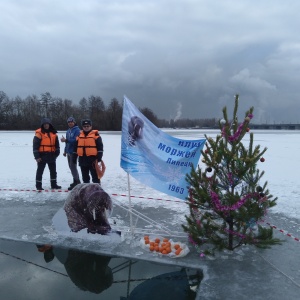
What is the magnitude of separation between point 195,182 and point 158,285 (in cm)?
138

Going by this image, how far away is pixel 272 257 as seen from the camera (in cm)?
439

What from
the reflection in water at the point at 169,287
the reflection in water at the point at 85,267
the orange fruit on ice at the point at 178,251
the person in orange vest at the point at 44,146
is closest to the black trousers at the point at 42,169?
the person in orange vest at the point at 44,146

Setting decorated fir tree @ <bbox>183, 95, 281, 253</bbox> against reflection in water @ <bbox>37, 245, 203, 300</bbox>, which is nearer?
reflection in water @ <bbox>37, 245, 203, 300</bbox>

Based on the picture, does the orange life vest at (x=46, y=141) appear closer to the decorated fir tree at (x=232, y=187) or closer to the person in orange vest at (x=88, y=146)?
the person in orange vest at (x=88, y=146)

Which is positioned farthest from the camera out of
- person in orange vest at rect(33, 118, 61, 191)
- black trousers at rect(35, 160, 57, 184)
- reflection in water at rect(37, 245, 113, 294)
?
black trousers at rect(35, 160, 57, 184)

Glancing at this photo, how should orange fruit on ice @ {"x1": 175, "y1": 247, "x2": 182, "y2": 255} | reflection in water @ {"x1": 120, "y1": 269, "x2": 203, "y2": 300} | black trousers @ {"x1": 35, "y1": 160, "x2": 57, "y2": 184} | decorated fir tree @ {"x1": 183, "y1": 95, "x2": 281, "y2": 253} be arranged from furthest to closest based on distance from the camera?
black trousers @ {"x1": 35, "y1": 160, "x2": 57, "y2": 184}, orange fruit on ice @ {"x1": 175, "y1": 247, "x2": 182, "y2": 255}, decorated fir tree @ {"x1": 183, "y1": 95, "x2": 281, "y2": 253}, reflection in water @ {"x1": 120, "y1": 269, "x2": 203, "y2": 300}

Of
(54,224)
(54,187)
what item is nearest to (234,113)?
(54,224)

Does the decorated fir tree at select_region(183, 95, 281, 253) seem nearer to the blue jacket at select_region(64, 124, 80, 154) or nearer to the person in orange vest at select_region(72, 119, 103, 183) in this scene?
the person in orange vest at select_region(72, 119, 103, 183)

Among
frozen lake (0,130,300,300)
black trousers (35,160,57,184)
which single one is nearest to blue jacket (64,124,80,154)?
black trousers (35,160,57,184)

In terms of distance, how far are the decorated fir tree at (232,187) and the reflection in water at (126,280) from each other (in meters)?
0.64

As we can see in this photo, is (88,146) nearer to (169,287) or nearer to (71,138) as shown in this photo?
(71,138)

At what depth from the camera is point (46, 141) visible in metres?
8.35

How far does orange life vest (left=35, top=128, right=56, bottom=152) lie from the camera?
27.2 ft

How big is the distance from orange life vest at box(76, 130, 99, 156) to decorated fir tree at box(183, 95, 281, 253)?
3.86m
